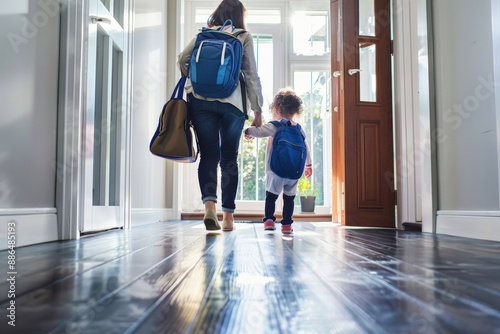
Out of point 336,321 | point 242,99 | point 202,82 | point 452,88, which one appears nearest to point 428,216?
Result: point 452,88

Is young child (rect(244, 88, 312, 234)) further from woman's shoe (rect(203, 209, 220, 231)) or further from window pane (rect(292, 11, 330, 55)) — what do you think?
window pane (rect(292, 11, 330, 55))

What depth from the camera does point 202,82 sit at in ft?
6.63

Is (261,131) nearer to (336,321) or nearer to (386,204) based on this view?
(386,204)

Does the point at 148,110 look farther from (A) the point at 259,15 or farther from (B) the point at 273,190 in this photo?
(A) the point at 259,15

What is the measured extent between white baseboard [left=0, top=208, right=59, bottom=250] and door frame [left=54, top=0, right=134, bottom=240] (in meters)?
0.06

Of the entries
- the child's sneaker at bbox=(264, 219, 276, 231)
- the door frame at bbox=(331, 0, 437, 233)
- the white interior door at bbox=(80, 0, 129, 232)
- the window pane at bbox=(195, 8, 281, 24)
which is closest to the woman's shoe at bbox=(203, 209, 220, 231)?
the child's sneaker at bbox=(264, 219, 276, 231)

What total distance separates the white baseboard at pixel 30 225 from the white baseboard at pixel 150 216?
1089 millimetres

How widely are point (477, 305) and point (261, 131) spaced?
1821mm

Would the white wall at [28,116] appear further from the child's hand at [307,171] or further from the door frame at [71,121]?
the child's hand at [307,171]

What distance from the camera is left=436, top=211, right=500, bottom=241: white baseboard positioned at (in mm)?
1842

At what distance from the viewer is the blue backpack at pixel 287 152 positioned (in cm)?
237

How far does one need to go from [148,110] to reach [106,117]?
0.97 m

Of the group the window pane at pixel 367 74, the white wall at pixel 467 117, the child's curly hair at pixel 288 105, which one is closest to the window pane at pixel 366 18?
the window pane at pixel 367 74

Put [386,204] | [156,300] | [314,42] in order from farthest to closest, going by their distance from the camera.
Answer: [314,42] → [386,204] → [156,300]
